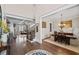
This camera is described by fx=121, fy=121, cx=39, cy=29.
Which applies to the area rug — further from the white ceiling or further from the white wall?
the white ceiling

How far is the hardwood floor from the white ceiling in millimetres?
516

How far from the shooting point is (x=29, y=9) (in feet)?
7.05

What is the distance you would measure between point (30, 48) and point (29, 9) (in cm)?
69

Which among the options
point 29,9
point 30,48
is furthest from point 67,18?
point 30,48

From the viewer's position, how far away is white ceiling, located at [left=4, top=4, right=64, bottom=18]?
2.13 metres

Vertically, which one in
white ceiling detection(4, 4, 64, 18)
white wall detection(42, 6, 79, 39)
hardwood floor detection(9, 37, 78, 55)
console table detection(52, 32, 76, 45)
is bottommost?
hardwood floor detection(9, 37, 78, 55)

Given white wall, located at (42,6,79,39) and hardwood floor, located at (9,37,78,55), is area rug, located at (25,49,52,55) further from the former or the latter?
white wall, located at (42,6,79,39)

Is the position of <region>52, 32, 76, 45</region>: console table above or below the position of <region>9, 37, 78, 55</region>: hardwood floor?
above

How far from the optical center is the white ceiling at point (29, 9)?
213 centimetres

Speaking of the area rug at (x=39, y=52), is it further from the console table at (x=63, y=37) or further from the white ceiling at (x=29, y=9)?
the white ceiling at (x=29, y=9)

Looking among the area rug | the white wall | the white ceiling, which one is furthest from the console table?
the white ceiling

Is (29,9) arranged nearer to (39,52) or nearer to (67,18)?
(67,18)

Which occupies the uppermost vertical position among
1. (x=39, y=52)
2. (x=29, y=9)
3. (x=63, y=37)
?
(x=29, y=9)
